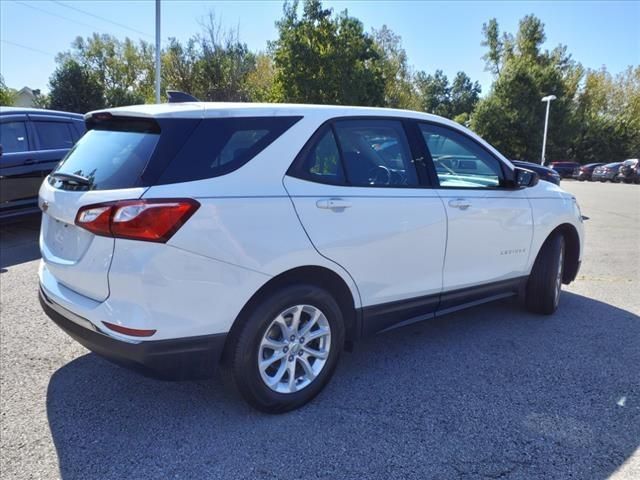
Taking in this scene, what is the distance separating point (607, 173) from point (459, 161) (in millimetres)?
33469

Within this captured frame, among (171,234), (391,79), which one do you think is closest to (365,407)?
(171,234)

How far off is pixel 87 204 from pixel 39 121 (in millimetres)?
6075

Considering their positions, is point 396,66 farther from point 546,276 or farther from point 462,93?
point 546,276

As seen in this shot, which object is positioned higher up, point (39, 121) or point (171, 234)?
point (39, 121)

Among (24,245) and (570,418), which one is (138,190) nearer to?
(570,418)

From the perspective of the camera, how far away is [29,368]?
342 cm

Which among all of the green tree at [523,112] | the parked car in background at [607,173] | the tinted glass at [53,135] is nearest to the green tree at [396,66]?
the green tree at [523,112]

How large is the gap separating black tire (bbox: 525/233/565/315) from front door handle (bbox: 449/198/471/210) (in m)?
1.30

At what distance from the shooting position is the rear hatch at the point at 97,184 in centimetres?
244

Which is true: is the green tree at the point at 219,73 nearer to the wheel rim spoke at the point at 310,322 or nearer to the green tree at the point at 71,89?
the green tree at the point at 71,89

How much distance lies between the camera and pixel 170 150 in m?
2.48

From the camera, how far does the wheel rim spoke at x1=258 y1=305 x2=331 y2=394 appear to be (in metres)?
2.82

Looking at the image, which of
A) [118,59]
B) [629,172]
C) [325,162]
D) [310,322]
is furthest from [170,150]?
[118,59]

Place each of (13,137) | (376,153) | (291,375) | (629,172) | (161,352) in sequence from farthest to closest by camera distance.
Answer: (629,172), (13,137), (376,153), (291,375), (161,352)
